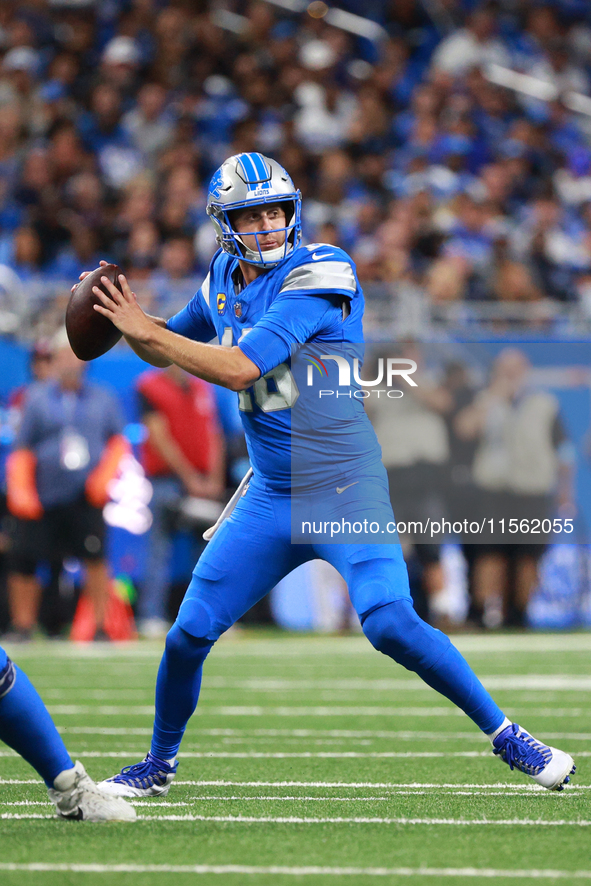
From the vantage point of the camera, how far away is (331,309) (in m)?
4.18

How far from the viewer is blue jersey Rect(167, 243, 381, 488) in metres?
4.12

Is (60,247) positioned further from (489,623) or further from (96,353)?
(96,353)

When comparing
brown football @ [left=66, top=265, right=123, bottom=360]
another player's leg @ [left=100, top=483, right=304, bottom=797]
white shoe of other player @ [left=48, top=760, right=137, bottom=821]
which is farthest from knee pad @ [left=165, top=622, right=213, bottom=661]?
brown football @ [left=66, top=265, right=123, bottom=360]

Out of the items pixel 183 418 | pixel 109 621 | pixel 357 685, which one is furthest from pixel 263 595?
pixel 183 418

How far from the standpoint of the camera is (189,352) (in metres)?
3.93

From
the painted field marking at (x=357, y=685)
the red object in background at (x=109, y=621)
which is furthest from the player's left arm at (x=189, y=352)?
the red object in background at (x=109, y=621)

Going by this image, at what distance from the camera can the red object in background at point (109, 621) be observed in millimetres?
9938

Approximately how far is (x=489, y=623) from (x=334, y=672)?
2940 mm

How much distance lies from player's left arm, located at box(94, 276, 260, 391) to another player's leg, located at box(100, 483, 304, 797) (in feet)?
1.61

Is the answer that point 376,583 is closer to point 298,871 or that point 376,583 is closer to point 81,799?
point 81,799

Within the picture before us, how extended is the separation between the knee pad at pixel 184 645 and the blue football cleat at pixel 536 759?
96 centimetres

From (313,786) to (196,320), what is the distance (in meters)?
1.61

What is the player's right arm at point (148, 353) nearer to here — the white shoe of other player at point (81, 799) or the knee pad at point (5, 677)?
the knee pad at point (5, 677)

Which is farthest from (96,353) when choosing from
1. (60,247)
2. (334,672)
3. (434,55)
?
(434,55)
